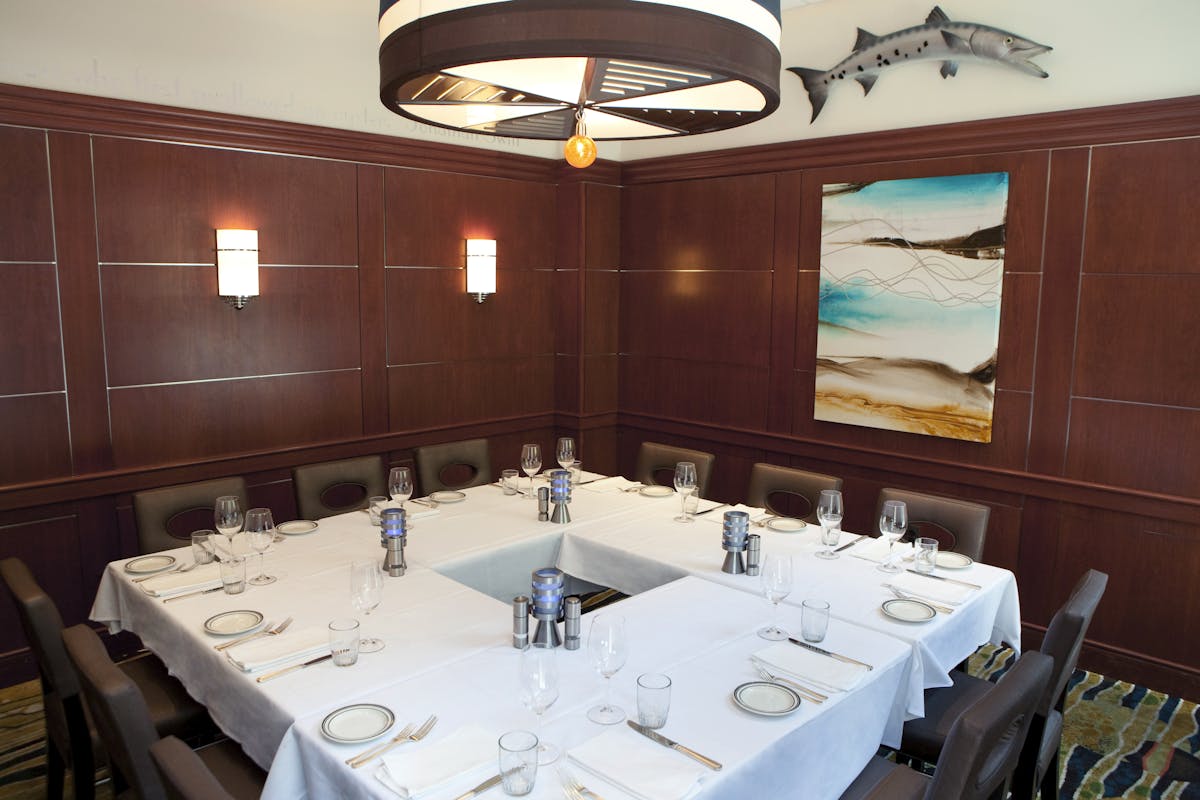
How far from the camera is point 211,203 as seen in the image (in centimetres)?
415

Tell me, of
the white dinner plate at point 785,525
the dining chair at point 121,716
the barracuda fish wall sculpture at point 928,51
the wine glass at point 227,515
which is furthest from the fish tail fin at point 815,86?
the dining chair at point 121,716

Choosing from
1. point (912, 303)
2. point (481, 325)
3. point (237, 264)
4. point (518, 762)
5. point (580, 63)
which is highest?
point (580, 63)

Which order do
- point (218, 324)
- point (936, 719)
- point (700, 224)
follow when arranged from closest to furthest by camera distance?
point (936, 719), point (218, 324), point (700, 224)

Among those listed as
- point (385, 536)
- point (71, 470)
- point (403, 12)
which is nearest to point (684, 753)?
point (385, 536)

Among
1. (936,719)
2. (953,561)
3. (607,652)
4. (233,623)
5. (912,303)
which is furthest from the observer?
(912,303)

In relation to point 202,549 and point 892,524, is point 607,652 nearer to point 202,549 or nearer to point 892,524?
point 892,524

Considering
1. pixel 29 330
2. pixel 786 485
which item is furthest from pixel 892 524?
pixel 29 330

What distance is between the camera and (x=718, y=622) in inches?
97.5

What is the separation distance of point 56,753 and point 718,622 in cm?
211

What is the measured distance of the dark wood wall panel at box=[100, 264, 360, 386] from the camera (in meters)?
3.95

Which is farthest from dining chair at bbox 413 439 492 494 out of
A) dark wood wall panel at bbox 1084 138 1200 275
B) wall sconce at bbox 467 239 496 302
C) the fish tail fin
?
dark wood wall panel at bbox 1084 138 1200 275

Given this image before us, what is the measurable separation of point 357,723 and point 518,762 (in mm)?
494

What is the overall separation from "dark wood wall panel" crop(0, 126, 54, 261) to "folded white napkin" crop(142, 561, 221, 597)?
1795 mm

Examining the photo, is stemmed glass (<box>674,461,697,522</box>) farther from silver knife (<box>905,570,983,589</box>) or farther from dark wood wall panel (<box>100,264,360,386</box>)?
dark wood wall panel (<box>100,264,360,386</box>)
